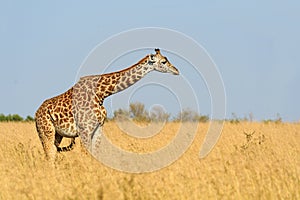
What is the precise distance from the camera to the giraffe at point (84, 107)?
35.2 feet

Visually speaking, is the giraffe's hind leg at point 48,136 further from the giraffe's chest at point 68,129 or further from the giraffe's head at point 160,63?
the giraffe's head at point 160,63

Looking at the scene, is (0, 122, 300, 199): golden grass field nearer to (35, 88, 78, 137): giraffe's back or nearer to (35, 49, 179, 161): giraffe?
(35, 49, 179, 161): giraffe

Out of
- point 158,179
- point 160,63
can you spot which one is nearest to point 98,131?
point 160,63

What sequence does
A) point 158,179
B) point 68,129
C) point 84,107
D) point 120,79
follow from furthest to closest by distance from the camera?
point 120,79
point 68,129
point 84,107
point 158,179

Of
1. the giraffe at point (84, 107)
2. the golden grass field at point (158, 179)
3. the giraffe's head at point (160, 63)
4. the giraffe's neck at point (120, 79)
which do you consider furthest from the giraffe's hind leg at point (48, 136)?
the giraffe's head at point (160, 63)

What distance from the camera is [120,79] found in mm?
11078

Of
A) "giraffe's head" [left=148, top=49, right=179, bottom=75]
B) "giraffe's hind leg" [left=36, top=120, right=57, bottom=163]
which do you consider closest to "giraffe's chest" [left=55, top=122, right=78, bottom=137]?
"giraffe's hind leg" [left=36, top=120, right=57, bottom=163]

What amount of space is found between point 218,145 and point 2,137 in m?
5.77

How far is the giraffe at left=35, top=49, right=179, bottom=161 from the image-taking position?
422 inches

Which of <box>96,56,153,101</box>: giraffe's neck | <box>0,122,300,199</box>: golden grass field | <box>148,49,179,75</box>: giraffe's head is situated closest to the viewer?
<box>0,122,300,199</box>: golden grass field

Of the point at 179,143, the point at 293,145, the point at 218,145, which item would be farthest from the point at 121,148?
the point at 293,145

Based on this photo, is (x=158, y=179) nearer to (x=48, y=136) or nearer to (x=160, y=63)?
(x=160, y=63)

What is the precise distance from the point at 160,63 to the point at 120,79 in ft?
3.00

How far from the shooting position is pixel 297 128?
1755 centimetres
